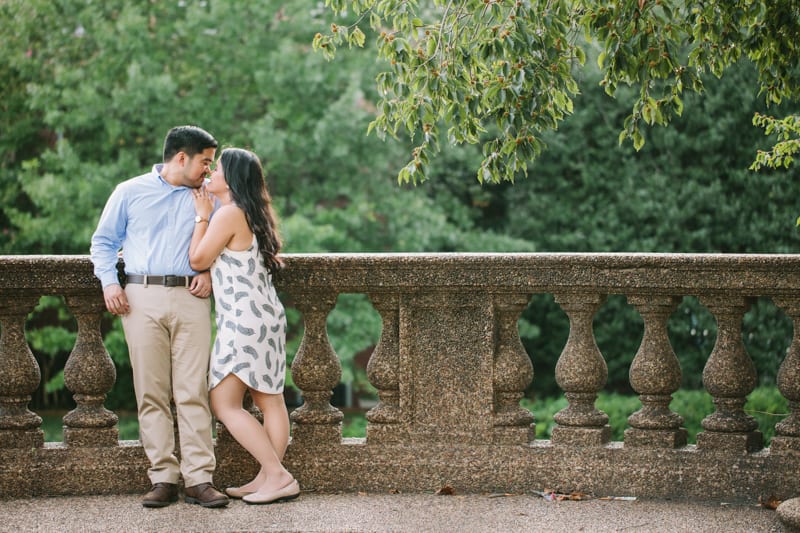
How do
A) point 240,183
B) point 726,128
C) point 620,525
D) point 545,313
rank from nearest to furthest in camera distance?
1. point 620,525
2. point 240,183
3. point 726,128
4. point 545,313

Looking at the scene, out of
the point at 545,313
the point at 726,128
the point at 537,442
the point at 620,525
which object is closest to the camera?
the point at 620,525

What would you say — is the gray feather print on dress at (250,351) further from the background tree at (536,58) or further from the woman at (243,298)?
the background tree at (536,58)

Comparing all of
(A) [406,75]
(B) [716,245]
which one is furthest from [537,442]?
(B) [716,245]

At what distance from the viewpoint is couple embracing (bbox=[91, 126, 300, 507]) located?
190 inches

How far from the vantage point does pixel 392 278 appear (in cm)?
515

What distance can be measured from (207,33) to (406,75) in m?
11.7

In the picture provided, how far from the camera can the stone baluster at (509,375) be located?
5.17 m

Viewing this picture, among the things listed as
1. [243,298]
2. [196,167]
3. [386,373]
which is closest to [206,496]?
[243,298]

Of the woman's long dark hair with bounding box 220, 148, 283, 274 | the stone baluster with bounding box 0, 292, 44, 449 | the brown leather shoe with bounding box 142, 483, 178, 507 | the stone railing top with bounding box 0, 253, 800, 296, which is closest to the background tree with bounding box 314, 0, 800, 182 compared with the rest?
the stone railing top with bounding box 0, 253, 800, 296

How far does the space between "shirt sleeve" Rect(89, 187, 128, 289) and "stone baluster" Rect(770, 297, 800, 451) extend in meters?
3.14

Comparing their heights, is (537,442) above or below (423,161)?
below

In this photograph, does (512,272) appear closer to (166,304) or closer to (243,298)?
(243,298)

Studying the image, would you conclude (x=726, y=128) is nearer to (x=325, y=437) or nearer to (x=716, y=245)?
(x=716, y=245)

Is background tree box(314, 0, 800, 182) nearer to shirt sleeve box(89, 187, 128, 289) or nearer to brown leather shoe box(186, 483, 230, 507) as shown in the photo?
shirt sleeve box(89, 187, 128, 289)
